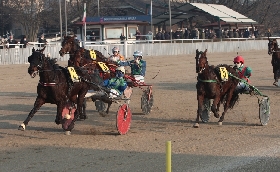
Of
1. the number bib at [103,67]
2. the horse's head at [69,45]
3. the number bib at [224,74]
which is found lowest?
the number bib at [224,74]

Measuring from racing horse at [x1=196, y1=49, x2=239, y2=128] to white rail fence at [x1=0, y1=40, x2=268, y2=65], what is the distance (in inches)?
500

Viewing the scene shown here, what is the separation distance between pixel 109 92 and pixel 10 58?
17533mm

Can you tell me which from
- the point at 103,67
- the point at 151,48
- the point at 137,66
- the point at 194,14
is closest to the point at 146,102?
the point at 137,66

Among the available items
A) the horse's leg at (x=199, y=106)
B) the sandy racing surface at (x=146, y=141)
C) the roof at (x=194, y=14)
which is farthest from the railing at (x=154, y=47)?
the horse's leg at (x=199, y=106)

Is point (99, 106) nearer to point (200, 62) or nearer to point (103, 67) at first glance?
point (103, 67)

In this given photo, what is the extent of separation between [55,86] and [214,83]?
3011 mm

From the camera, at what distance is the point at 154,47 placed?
111 feet

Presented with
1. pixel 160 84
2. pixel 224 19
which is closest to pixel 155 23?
pixel 224 19

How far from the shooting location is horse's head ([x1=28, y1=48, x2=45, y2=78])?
962 cm

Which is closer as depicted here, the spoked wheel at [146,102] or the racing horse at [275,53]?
the spoked wheel at [146,102]

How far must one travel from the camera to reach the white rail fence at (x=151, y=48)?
27797mm

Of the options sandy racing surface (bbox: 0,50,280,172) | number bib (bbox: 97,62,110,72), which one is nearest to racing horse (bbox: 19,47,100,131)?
sandy racing surface (bbox: 0,50,280,172)

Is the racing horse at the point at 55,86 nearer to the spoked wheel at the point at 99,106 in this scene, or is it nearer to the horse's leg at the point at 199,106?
the horse's leg at the point at 199,106

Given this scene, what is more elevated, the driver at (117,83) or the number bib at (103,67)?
the number bib at (103,67)
